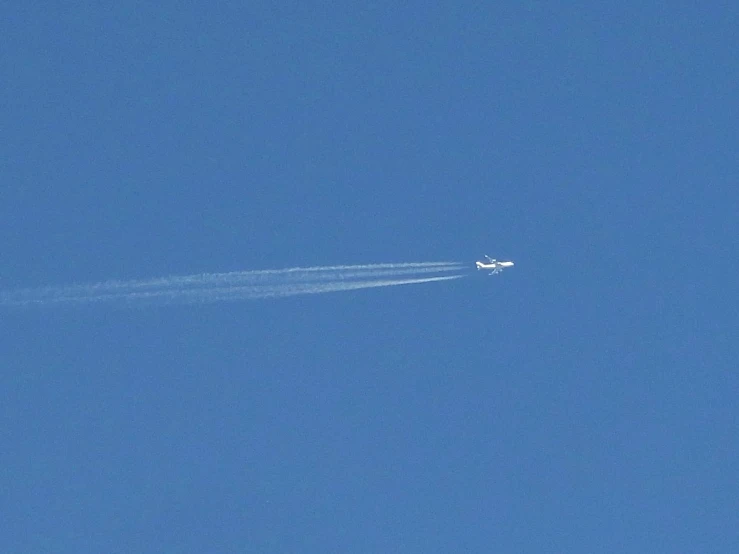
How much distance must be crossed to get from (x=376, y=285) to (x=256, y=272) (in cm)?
726

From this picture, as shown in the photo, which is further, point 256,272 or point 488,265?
point 488,265

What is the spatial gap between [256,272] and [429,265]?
1100 cm

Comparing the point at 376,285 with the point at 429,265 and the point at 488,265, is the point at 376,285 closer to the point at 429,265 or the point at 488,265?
the point at 429,265

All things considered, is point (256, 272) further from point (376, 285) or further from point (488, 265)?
point (488, 265)

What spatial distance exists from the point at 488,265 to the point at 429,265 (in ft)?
26.4

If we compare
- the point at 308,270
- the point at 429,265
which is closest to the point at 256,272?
the point at 308,270

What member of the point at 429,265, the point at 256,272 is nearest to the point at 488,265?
the point at 429,265

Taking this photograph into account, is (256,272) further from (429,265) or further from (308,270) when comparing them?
(429,265)

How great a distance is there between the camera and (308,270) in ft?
373

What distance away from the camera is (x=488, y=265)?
12306cm

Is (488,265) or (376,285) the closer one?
(376,285)

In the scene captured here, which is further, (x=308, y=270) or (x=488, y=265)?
(x=488, y=265)

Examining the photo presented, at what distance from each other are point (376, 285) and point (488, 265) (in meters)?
12.1

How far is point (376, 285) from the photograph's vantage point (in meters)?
114
